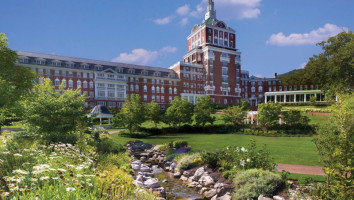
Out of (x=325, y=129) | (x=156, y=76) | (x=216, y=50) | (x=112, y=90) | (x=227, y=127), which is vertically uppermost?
(x=216, y=50)

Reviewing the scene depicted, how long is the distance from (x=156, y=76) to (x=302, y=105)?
131ft

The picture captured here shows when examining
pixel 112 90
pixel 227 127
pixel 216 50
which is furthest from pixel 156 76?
pixel 227 127

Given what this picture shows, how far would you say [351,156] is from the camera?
263 inches

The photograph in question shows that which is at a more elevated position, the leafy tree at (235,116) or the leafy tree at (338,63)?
the leafy tree at (338,63)

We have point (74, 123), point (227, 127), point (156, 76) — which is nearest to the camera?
point (74, 123)

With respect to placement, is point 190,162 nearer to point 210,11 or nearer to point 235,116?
point 235,116

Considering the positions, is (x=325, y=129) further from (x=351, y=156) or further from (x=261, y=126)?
(x=261, y=126)

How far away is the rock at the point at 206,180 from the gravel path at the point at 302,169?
4137 mm

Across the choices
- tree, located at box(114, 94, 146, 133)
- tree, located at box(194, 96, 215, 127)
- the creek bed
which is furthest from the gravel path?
tree, located at box(194, 96, 215, 127)

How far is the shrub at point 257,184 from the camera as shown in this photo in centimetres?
804

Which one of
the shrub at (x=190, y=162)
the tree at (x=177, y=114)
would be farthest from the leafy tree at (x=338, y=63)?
the shrub at (x=190, y=162)

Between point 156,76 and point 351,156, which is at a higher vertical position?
point 156,76

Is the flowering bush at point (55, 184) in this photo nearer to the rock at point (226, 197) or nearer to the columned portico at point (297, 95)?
the rock at point (226, 197)

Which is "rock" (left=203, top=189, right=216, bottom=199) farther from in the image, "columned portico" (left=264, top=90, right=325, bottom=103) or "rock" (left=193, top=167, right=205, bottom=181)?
"columned portico" (left=264, top=90, right=325, bottom=103)
